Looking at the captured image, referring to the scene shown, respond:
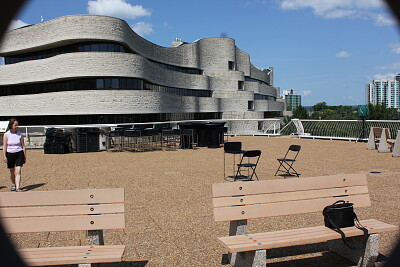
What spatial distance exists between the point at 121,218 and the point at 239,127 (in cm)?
3320

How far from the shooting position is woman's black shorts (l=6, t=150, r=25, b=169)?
319 inches

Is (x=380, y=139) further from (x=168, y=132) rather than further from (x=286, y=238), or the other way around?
(x=286, y=238)

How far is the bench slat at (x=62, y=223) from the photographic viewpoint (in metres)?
3.61

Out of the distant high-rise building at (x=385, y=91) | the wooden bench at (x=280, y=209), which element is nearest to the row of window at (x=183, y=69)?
the wooden bench at (x=280, y=209)

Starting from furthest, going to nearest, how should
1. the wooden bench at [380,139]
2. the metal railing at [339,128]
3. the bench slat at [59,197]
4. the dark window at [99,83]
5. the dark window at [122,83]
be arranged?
the dark window at [122,83] → the dark window at [99,83] → the metal railing at [339,128] → the wooden bench at [380,139] → the bench slat at [59,197]

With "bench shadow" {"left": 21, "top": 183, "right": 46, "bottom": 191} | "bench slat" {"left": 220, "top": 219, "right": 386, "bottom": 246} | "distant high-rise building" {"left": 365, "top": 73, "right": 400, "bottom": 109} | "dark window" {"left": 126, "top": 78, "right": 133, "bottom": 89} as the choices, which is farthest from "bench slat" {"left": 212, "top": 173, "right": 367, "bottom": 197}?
"distant high-rise building" {"left": 365, "top": 73, "right": 400, "bottom": 109}

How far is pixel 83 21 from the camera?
33.8 metres

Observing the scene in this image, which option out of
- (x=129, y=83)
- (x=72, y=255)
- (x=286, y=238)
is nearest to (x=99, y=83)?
(x=129, y=83)

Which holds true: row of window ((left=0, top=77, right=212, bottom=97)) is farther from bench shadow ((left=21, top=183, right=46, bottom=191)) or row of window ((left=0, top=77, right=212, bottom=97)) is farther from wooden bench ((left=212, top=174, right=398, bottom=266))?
wooden bench ((left=212, top=174, right=398, bottom=266))

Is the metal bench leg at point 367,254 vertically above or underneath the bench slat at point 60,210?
underneath

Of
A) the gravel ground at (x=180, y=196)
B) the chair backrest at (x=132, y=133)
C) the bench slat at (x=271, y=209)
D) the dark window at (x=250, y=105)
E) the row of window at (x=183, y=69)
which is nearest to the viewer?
the bench slat at (x=271, y=209)

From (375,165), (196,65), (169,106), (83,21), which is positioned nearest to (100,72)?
(83,21)

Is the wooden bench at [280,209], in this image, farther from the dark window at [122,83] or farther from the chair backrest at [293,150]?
the dark window at [122,83]

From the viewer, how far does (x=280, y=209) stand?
4.07 metres
